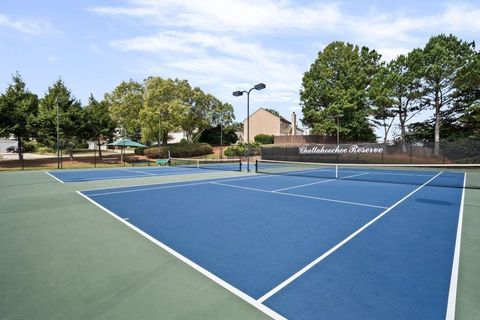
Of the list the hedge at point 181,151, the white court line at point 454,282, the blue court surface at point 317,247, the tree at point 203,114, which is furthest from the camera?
the tree at point 203,114

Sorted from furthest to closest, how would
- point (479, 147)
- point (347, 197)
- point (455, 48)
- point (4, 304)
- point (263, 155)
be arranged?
1. point (263, 155)
2. point (455, 48)
3. point (479, 147)
4. point (347, 197)
5. point (4, 304)

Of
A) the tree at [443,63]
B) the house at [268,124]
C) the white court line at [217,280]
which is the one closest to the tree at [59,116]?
the white court line at [217,280]

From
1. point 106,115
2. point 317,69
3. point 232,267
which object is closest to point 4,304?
point 232,267

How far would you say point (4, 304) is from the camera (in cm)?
327

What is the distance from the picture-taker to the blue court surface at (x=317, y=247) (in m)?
3.35

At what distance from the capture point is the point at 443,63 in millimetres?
32688

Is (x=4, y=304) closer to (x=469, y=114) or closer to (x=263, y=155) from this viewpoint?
(x=263, y=155)

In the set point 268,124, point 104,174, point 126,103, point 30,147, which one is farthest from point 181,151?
point 30,147

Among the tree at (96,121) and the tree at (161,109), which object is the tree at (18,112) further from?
the tree at (161,109)

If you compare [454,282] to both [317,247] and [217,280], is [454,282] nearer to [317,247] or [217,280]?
[317,247]

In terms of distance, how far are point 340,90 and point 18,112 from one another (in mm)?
42072

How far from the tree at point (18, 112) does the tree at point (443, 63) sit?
1858 inches

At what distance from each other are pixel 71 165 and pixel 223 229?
103ft

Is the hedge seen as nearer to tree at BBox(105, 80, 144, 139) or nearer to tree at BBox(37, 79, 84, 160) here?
tree at BBox(105, 80, 144, 139)
